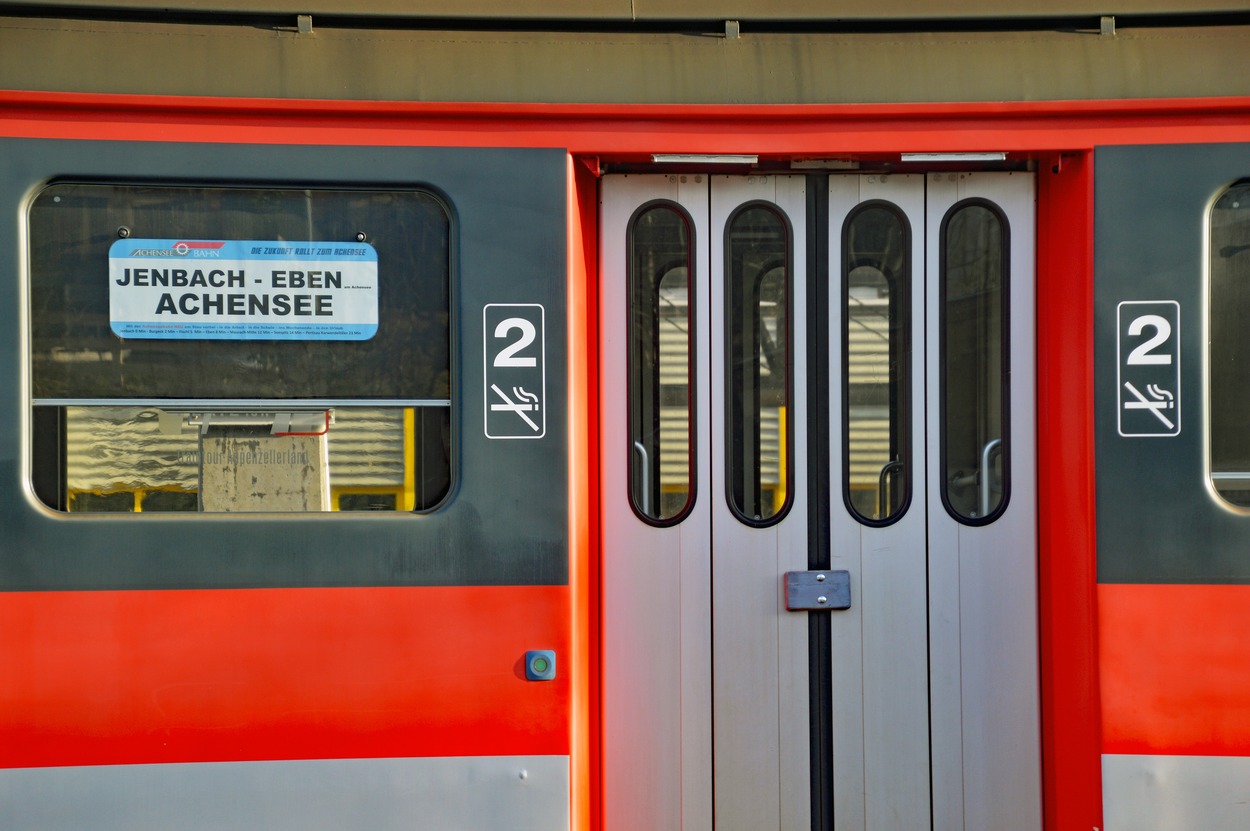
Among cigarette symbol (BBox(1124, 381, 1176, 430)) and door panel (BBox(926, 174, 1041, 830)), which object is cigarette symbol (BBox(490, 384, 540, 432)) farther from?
cigarette symbol (BBox(1124, 381, 1176, 430))

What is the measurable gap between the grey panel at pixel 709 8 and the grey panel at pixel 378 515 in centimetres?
39

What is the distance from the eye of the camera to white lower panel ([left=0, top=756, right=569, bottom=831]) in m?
2.50

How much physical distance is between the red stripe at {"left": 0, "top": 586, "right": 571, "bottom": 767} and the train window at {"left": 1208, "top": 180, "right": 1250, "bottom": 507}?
1937 mm

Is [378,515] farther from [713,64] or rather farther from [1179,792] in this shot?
[1179,792]

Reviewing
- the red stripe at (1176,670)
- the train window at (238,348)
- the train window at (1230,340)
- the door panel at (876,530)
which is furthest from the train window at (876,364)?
the train window at (238,348)

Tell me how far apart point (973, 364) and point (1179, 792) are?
52.3 inches

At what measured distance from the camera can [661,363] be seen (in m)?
2.87

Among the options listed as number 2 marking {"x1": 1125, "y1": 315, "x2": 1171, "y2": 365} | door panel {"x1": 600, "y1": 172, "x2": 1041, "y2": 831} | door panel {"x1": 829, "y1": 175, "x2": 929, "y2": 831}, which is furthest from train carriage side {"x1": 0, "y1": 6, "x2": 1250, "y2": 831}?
door panel {"x1": 829, "y1": 175, "x2": 929, "y2": 831}

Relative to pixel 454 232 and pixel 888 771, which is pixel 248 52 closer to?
pixel 454 232

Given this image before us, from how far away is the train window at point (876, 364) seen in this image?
2.87m

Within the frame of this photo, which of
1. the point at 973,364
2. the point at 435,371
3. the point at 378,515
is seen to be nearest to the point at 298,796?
the point at 378,515

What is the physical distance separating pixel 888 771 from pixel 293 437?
6.69 feet

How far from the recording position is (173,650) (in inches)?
99.3

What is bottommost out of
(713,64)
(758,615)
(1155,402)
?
(758,615)
